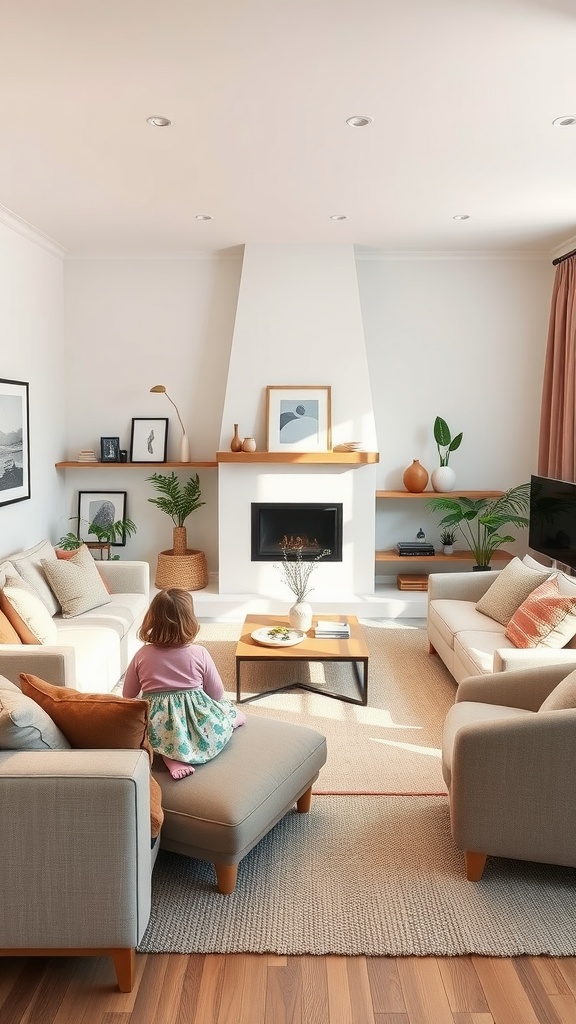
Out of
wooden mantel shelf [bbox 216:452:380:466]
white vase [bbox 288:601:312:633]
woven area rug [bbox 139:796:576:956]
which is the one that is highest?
wooden mantel shelf [bbox 216:452:380:466]

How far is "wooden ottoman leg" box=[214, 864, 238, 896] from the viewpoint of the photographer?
2471 mm

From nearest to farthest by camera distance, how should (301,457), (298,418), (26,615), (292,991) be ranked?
(292,991), (26,615), (301,457), (298,418)

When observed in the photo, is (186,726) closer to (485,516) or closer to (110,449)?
(485,516)

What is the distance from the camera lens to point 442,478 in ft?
20.7

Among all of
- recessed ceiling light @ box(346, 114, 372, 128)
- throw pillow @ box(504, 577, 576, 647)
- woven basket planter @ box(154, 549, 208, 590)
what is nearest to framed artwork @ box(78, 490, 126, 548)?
woven basket planter @ box(154, 549, 208, 590)

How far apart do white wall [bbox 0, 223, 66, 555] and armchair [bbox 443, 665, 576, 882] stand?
139 inches

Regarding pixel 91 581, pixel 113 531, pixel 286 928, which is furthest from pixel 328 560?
pixel 286 928

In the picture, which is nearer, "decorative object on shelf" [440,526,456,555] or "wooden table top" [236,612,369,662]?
"wooden table top" [236,612,369,662]

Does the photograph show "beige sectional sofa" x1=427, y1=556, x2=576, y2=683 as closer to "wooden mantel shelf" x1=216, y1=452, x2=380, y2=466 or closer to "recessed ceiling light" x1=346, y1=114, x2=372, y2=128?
"wooden mantel shelf" x1=216, y1=452, x2=380, y2=466

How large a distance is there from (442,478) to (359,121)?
3.34 meters

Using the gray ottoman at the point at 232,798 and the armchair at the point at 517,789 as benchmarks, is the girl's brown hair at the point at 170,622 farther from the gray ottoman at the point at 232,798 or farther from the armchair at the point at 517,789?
the armchair at the point at 517,789

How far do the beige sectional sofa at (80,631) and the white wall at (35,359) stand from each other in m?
0.69

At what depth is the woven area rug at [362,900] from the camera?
228cm

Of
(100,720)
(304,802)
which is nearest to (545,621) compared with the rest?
(304,802)
